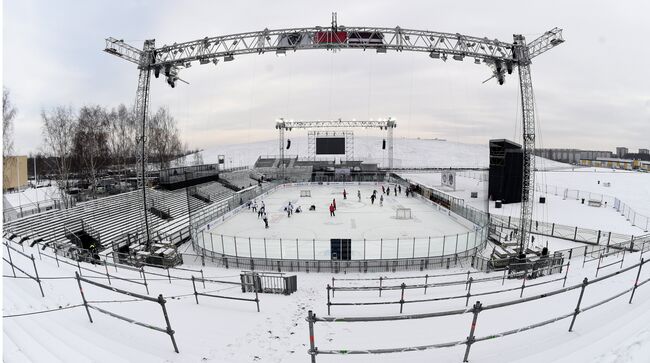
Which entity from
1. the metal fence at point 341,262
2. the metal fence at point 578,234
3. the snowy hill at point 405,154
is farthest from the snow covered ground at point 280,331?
the snowy hill at point 405,154

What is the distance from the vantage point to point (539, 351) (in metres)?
4.18

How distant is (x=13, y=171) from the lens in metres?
27.2

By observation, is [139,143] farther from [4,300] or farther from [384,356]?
[384,356]

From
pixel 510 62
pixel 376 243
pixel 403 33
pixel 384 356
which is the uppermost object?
pixel 403 33

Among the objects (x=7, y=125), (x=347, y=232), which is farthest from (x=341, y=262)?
(x=7, y=125)

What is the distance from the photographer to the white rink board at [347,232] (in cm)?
1489

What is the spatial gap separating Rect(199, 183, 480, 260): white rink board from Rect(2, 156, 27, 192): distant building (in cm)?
2046

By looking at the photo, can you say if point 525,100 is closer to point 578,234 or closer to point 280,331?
point 578,234

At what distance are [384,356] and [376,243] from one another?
12.0m

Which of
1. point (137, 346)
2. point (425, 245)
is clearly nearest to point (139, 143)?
point (137, 346)

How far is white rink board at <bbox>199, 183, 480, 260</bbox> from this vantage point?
14.9m

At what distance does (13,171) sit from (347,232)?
31.5 meters

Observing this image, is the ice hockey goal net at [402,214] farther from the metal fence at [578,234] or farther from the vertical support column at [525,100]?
the vertical support column at [525,100]

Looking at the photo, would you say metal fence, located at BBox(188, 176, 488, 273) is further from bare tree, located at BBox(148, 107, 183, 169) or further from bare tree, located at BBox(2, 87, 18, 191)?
bare tree, located at BBox(148, 107, 183, 169)
